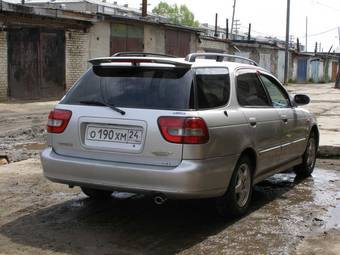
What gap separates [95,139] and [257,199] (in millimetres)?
2259

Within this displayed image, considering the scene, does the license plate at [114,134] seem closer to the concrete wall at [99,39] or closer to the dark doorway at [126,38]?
the concrete wall at [99,39]

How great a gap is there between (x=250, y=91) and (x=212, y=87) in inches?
34.1

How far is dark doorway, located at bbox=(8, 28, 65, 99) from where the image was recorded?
21.3m

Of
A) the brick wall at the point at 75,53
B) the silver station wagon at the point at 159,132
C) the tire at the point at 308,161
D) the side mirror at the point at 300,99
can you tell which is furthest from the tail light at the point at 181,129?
the brick wall at the point at 75,53

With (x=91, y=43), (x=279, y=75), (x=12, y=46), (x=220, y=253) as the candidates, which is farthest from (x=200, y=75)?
(x=279, y=75)

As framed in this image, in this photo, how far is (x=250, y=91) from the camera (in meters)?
5.90

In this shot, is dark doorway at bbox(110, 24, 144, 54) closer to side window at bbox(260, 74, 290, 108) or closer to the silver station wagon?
side window at bbox(260, 74, 290, 108)

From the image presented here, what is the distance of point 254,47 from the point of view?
47.0 metres

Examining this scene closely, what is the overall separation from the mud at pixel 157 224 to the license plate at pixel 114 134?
0.82m

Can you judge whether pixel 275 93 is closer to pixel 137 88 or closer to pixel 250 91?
pixel 250 91

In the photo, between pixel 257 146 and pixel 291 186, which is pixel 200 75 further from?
pixel 291 186

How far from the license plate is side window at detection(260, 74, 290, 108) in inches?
85.5

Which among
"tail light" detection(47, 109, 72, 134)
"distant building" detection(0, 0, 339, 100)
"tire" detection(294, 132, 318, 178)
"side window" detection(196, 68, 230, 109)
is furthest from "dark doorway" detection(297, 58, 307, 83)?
"tail light" detection(47, 109, 72, 134)

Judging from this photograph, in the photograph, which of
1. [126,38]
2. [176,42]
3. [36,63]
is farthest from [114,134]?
[176,42]
